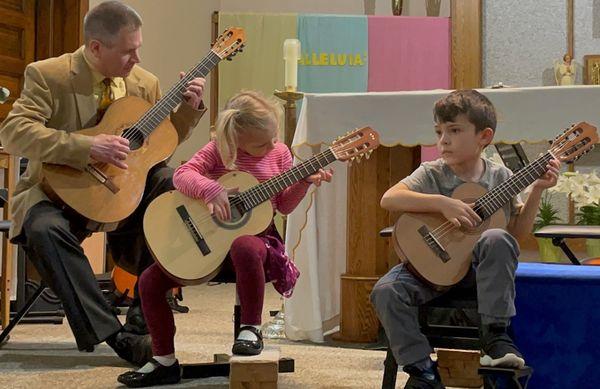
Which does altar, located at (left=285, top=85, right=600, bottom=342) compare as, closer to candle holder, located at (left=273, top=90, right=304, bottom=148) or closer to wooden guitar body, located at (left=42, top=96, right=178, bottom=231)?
candle holder, located at (left=273, top=90, right=304, bottom=148)

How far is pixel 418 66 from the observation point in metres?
7.15

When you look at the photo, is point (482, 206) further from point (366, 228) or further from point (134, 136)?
point (366, 228)

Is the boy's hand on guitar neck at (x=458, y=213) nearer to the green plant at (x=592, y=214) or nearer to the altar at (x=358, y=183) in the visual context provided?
the altar at (x=358, y=183)

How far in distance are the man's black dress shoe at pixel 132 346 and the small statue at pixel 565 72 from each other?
12.2 feet

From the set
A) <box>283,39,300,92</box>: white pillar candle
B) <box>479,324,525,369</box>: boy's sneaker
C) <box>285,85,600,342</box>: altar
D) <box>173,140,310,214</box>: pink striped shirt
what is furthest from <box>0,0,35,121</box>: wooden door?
<box>479,324,525,369</box>: boy's sneaker

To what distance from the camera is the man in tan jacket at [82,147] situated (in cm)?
289

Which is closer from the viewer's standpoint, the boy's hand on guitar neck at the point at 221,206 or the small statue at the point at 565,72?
the boy's hand on guitar neck at the point at 221,206

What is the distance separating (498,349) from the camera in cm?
217

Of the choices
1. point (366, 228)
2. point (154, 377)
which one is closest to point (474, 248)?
point (154, 377)

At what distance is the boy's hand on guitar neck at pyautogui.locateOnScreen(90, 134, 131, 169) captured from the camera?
2.90 meters

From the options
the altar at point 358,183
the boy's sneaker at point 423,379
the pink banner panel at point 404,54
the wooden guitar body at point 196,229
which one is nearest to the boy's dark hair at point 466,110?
the wooden guitar body at point 196,229

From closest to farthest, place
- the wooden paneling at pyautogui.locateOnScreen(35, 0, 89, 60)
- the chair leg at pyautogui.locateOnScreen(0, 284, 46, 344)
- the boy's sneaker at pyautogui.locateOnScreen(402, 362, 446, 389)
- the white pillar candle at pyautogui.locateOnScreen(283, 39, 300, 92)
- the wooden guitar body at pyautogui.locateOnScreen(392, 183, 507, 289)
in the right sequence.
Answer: the boy's sneaker at pyautogui.locateOnScreen(402, 362, 446, 389)
the wooden guitar body at pyautogui.locateOnScreen(392, 183, 507, 289)
the chair leg at pyautogui.locateOnScreen(0, 284, 46, 344)
the white pillar candle at pyautogui.locateOnScreen(283, 39, 300, 92)
the wooden paneling at pyautogui.locateOnScreen(35, 0, 89, 60)

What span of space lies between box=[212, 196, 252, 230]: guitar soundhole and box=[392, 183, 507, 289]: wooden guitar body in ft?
1.52

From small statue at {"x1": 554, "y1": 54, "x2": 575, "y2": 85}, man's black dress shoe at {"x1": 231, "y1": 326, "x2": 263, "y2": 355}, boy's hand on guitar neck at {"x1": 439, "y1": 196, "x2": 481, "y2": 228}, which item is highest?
small statue at {"x1": 554, "y1": 54, "x2": 575, "y2": 85}
